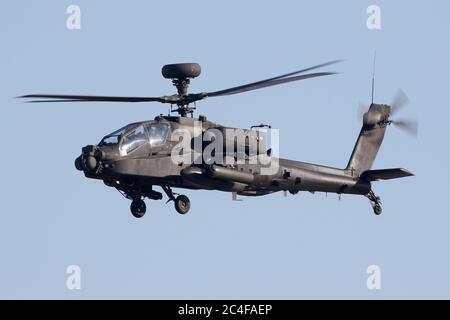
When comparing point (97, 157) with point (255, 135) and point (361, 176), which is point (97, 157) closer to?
point (255, 135)

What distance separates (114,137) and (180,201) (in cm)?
307

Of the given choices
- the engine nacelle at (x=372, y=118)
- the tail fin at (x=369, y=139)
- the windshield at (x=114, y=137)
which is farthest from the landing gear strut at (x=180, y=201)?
the engine nacelle at (x=372, y=118)

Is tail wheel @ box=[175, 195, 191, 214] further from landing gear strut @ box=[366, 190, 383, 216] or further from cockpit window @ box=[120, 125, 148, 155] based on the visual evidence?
landing gear strut @ box=[366, 190, 383, 216]

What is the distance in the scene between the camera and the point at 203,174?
39469mm

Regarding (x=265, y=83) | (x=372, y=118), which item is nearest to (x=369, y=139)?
(x=372, y=118)

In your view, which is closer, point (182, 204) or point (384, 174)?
point (182, 204)

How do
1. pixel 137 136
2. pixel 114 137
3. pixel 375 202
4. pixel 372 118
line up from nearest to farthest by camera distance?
1. pixel 114 137
2. pixel 137 136
3. pixel 375 202
4. pixel 372 118

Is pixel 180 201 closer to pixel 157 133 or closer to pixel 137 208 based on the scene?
pixel 137 208

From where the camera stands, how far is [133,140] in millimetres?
39156

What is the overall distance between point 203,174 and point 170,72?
344 cm

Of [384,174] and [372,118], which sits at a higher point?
[372,118]

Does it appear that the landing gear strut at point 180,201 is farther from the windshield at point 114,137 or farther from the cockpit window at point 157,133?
the windshield at point 114,137

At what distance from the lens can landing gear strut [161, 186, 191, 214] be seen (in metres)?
40.1
